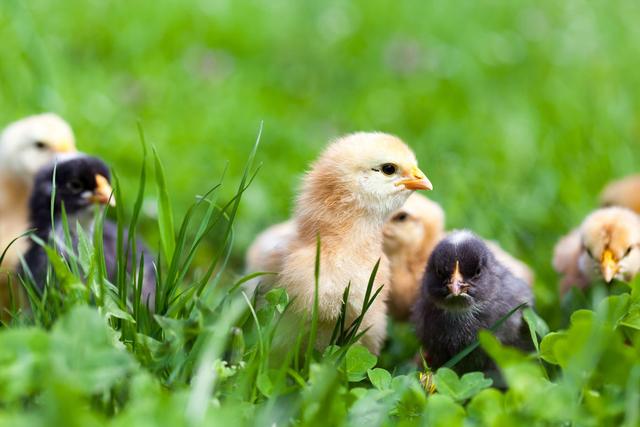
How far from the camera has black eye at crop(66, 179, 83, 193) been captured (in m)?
3.71

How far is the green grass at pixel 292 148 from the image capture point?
2.32m

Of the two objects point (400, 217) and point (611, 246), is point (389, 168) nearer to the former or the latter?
point (400, 217)

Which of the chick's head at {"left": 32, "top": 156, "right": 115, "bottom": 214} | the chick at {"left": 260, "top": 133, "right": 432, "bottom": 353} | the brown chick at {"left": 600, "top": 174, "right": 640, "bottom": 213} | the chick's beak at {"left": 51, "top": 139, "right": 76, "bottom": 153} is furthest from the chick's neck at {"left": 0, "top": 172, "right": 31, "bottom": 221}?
the brown chick at {"left": 600, "top": 174, "right": 640, "bottom": 213}

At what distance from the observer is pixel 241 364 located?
263cm

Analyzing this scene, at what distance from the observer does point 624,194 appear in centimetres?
440

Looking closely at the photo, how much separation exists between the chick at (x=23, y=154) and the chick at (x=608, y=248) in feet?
7.92

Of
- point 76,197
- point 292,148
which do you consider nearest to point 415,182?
point 76,197

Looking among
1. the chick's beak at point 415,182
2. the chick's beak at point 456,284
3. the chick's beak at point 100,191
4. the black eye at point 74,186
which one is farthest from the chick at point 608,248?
the black eye at point 74,186

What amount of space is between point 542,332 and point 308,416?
3.83ft

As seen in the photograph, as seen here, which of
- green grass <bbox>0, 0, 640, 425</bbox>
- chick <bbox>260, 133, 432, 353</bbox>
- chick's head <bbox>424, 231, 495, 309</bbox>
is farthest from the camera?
chick's head <bbox>424, 231, 495, 309</bbox>

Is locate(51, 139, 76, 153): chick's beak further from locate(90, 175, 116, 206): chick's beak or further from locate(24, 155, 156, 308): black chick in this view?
locate(90, 175, 116, 206): chick's beak

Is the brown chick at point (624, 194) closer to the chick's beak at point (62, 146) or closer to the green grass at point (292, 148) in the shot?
the green grass at point (292, 148)

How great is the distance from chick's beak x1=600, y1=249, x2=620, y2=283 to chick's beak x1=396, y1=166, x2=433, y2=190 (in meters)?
0.85

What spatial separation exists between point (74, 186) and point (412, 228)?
4.73 feet
